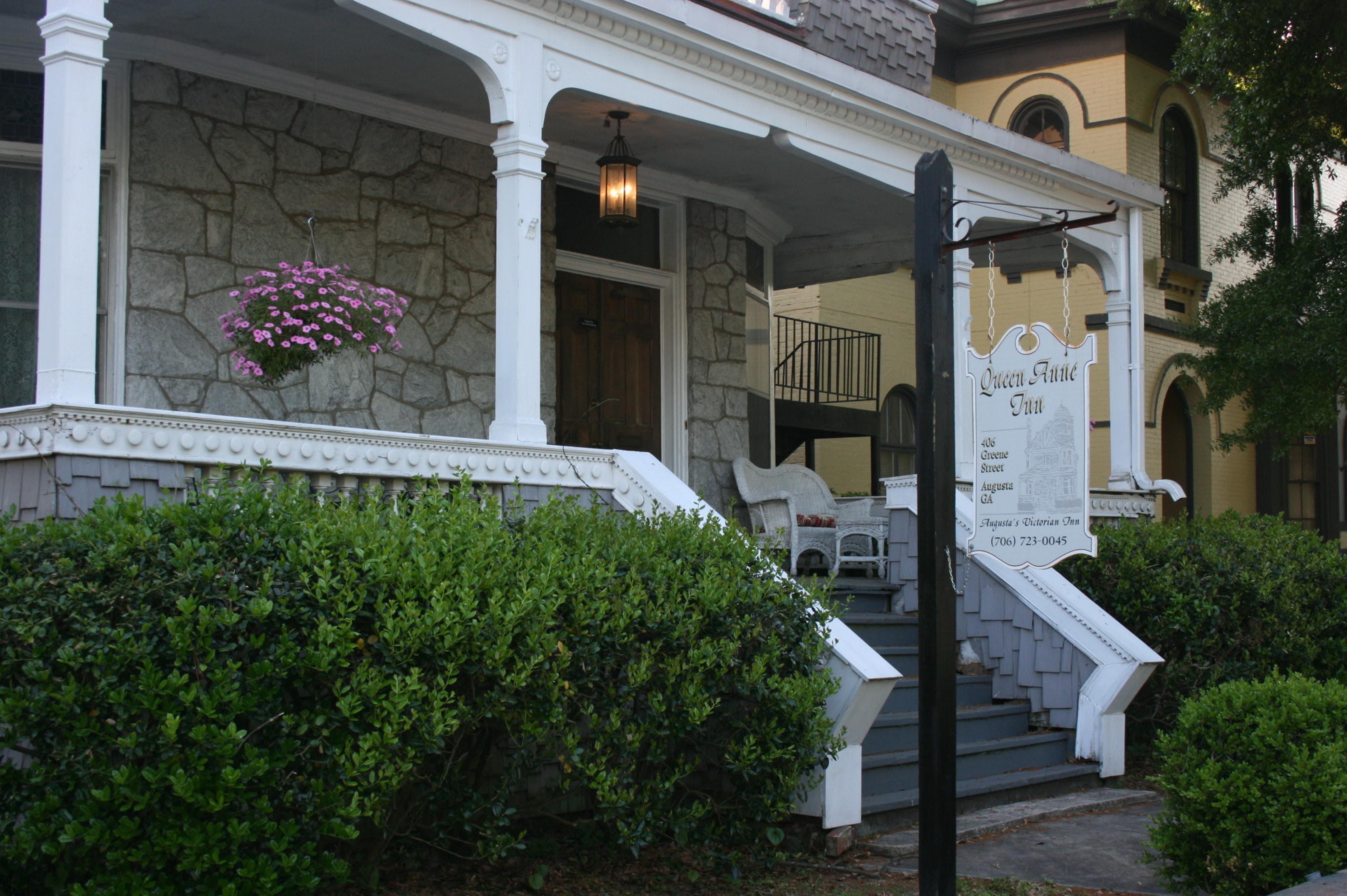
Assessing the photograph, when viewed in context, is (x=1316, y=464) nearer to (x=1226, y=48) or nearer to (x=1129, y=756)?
(x=1226, y=48)

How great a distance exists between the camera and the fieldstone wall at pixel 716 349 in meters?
11.0

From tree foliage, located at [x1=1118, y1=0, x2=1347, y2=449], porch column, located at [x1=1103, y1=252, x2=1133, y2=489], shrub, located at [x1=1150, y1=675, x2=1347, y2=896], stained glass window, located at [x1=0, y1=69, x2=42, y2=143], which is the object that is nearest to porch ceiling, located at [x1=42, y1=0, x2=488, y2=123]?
stained glass window, located at [x1=0, y1=69, x2=42, y2=143]

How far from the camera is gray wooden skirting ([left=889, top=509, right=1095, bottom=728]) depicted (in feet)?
26.8

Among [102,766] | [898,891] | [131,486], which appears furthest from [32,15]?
[898,891]

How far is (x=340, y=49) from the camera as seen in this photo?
7.97 m

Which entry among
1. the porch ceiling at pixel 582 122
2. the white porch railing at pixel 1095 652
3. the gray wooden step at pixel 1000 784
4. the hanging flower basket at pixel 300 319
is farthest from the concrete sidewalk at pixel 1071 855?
the porch ceiling at pixel 582 122

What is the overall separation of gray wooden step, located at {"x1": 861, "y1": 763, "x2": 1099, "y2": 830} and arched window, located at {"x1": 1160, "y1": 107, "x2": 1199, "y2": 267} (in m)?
10.8

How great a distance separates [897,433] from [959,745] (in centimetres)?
1008

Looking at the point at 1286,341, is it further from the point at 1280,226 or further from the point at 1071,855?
the point at 1071,855

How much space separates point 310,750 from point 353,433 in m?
2.01

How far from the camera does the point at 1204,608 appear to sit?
8547mm

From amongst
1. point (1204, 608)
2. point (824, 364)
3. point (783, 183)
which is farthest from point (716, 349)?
point (1204, 608)

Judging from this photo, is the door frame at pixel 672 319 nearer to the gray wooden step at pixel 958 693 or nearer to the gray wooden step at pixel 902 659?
the gray wooden step at pixel 902 659

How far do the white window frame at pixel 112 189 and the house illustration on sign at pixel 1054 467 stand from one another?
506 cm
